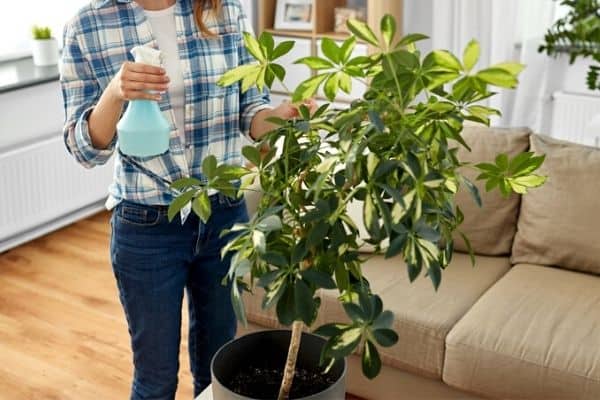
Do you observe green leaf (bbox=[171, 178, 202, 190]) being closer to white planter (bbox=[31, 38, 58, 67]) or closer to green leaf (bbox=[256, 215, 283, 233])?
green leaf (bbox=[256, 215, 283, 233])

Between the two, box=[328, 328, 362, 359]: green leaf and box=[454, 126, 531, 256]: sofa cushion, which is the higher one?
box=[328, 328, 362, 359]: green leaf

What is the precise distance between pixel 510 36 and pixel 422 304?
2.09m

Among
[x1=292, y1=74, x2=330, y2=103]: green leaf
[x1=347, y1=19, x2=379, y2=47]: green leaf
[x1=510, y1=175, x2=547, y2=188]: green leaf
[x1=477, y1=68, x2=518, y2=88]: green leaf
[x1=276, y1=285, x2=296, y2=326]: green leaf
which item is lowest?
[x1=276, y1=285, x2=296, y2=326]: green leaf

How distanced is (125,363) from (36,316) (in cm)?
52

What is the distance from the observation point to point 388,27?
99cm

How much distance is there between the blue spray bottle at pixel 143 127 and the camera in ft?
4.63

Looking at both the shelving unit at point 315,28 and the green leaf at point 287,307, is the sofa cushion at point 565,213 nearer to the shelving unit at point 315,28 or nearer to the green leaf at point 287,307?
the green leaf at point 287,307

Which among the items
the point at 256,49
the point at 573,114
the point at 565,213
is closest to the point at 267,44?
the point at 256,49

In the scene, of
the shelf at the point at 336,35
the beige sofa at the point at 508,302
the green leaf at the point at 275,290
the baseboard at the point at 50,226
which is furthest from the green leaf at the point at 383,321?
the shelf at the point at 336,35

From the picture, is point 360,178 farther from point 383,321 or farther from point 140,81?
point 140,81

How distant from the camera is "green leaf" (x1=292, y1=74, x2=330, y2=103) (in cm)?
104

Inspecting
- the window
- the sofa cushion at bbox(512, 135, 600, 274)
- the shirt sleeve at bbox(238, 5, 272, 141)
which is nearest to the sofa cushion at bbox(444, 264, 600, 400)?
the sofa cushion at bbox(512, 135, 600, 274)

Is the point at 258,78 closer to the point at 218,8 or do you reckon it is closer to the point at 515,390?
the point at 218,8

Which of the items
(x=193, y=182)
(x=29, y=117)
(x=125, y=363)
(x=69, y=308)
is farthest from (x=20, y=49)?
(x=193, y=182)
